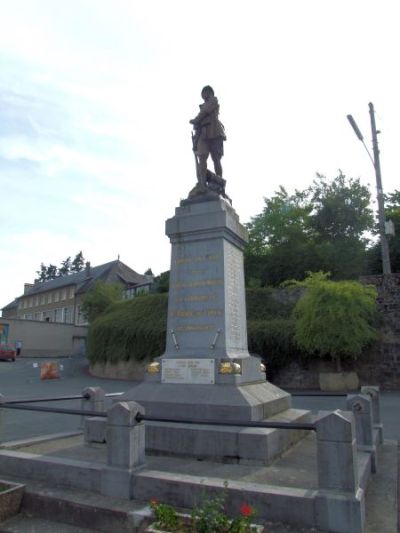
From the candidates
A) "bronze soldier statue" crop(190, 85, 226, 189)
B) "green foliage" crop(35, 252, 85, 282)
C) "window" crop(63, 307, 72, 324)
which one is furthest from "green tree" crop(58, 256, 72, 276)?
"bronze soldier statue" crop(190, 85, 226, 189)

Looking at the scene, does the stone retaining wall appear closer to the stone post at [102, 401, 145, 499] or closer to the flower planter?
the stone post at [102, 401, 145, 499]

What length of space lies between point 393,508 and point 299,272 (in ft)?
97.7

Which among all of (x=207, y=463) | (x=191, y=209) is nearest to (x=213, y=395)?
(x=207, y=463)

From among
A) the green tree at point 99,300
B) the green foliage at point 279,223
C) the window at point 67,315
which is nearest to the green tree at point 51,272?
the window at point 67,315

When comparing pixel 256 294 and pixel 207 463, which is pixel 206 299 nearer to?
pixel 207 463

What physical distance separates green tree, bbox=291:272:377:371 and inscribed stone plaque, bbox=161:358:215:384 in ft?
42.3

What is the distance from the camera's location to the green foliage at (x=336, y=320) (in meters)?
18.6

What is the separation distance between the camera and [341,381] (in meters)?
19.5

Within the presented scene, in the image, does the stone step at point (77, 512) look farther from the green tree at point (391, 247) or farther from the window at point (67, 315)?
the window at point (67, 315)

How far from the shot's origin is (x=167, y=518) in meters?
3.67

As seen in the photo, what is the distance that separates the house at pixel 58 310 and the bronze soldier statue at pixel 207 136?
126 ft

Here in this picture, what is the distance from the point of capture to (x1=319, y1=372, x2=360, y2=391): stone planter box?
63.7 feet

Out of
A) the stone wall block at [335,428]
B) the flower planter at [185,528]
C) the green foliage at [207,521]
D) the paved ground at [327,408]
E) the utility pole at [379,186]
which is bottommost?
the paved ground at [327,408]

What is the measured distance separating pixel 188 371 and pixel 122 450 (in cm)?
219
